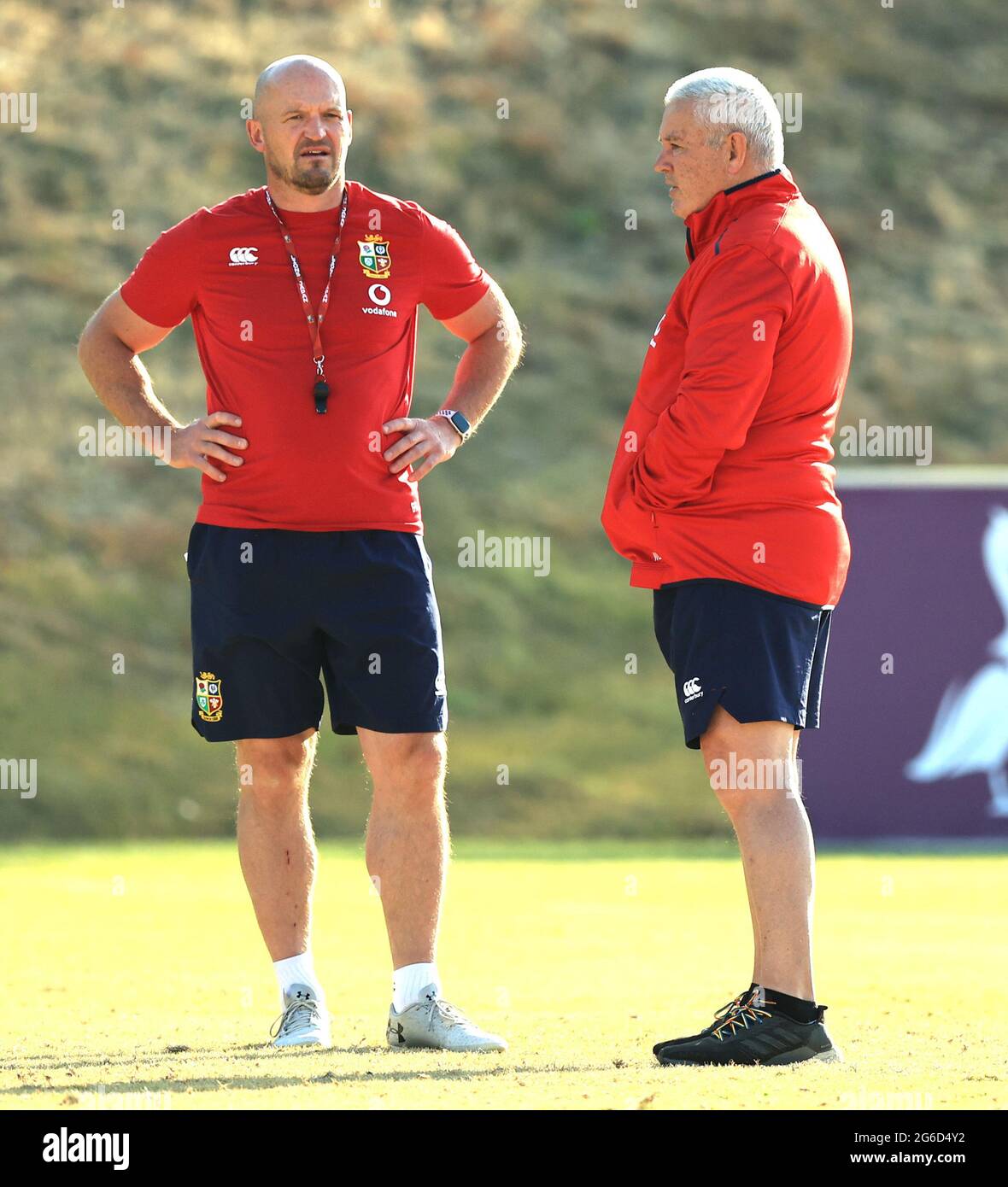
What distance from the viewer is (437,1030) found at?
17.7 feet

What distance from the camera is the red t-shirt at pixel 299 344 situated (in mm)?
5578

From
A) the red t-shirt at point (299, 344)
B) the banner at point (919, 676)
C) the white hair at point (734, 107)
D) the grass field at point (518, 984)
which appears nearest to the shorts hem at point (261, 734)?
the red t-shirt at point (299, 344)

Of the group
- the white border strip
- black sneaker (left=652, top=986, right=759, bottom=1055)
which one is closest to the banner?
the white border strip

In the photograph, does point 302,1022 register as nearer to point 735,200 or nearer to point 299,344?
point 299,344

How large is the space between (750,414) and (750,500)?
0.75ft

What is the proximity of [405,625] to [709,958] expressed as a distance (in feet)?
9.46

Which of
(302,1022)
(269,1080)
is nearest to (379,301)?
(302,1022)

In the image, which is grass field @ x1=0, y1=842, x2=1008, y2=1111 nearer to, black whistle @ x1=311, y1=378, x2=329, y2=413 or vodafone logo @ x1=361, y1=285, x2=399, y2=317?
black whistle @ x1=311, y1=378, x2=329, y2=413

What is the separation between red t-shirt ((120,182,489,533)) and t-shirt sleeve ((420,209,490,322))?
0.04 metres

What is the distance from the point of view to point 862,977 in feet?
23.7

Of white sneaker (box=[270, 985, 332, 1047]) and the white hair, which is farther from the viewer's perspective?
white sneaker (box=[270, 985, 332, 1047])

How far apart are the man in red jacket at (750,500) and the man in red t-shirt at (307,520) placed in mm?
681

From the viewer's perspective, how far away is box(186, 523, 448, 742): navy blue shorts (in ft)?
18.2

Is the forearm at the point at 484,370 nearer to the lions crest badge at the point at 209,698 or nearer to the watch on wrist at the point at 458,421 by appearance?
the watch on wrist at the point at 458,421
